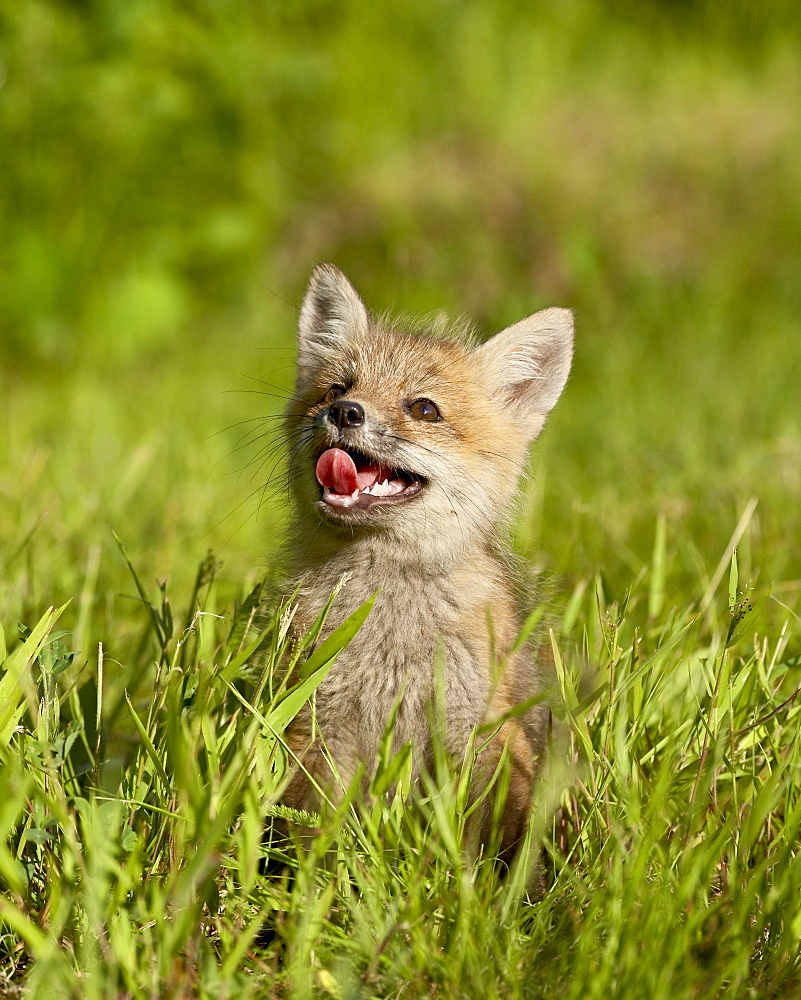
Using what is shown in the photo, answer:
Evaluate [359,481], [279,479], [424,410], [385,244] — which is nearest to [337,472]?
[359,481]

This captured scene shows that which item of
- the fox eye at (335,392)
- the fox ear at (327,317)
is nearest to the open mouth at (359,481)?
the fox eye at (335,392)

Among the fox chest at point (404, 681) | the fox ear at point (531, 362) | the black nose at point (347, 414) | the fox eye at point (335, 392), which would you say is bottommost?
the fox chest at point (404, 681)

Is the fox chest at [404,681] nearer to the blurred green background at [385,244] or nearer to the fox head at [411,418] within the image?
the fox head at [411,418]

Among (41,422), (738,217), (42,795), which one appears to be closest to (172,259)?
(41,422)

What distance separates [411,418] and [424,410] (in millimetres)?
69

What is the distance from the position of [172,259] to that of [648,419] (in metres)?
4.34

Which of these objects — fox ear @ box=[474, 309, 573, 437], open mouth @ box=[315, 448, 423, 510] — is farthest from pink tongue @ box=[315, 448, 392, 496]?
fox ear @ box=[474, 309, 573, 437]

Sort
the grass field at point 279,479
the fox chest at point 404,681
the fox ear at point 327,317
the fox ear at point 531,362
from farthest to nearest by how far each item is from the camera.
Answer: the fox ear at point 327,317
the fox ear at point 531,362
the fox chest at point 404,681
the grass field at point 279,479

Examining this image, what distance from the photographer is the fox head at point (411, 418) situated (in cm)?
273

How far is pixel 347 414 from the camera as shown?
273 centimetres

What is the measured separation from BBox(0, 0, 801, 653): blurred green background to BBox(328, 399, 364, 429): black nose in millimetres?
537

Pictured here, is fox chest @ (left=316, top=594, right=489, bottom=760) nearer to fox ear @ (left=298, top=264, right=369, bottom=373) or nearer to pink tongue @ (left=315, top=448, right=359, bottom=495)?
pink tongue @ (left=315, top=448, right=359, bottom=495)

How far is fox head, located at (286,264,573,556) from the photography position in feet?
8.97

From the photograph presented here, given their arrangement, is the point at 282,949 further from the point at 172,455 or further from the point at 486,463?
the point at 172,455
